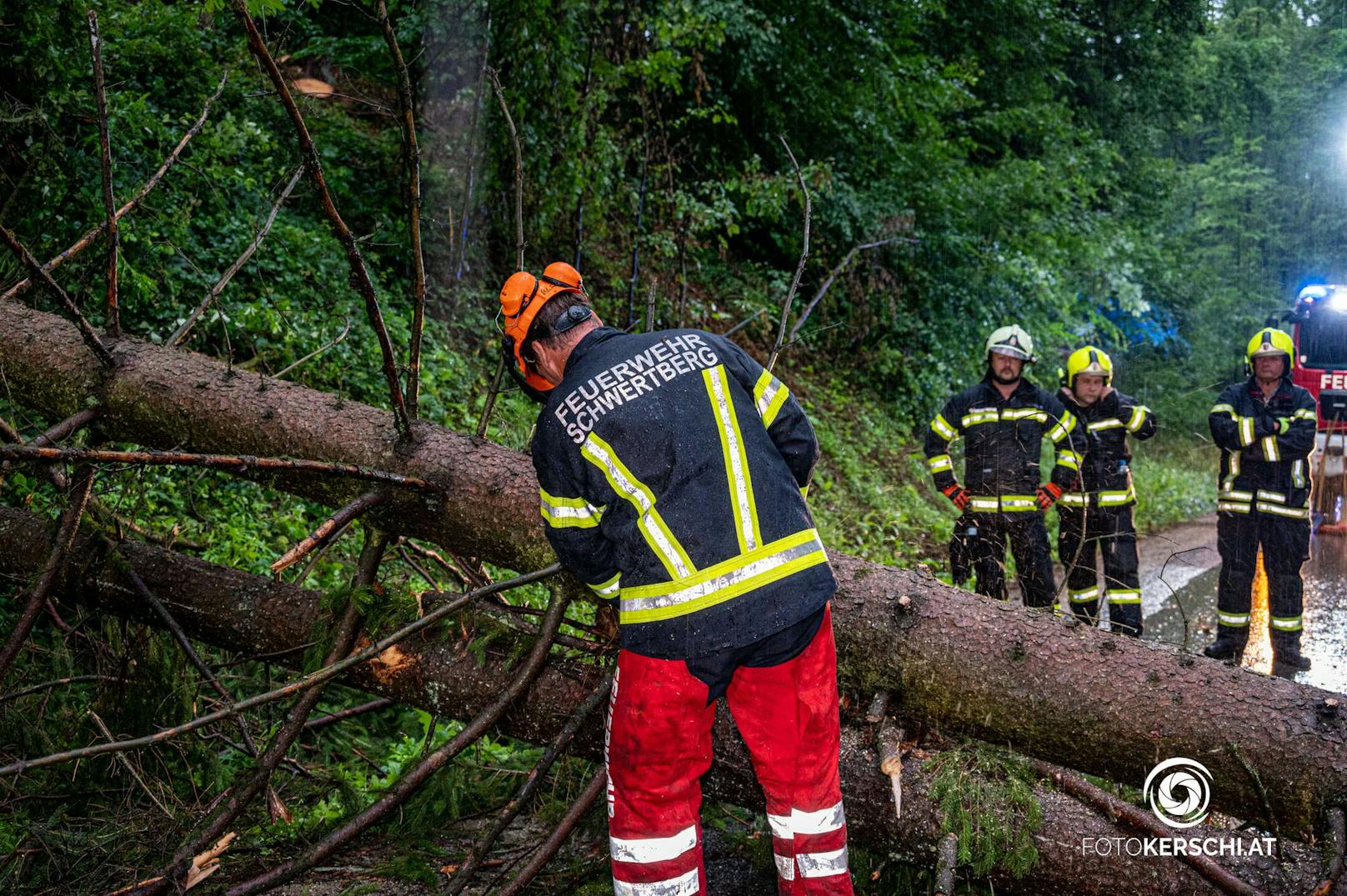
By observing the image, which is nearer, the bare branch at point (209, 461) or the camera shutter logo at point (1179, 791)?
the bare branch at point (209, 461)

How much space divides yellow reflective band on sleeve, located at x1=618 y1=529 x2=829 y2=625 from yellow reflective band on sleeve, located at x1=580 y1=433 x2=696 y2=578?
0.14 feet

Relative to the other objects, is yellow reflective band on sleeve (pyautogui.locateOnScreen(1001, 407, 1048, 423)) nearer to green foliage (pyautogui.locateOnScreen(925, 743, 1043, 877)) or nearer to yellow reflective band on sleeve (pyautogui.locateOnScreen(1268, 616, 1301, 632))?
yellow reflective band on sleeve (pyautogui.locateOnScreen(1268, 616, 1301, 632))

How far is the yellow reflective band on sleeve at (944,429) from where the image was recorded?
600 centimetres

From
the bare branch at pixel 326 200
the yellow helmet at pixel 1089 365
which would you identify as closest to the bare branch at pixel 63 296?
the bare branch at pixel 326 200

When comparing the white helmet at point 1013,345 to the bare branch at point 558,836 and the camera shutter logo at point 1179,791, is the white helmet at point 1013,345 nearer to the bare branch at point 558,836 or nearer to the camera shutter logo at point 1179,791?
the camera shutter logo at point 1179,791

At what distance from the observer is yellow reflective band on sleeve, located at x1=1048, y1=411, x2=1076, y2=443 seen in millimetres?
5719

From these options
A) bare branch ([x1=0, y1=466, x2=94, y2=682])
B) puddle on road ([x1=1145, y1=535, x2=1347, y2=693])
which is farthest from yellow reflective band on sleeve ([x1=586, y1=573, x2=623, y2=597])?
puddle on road ([x1=1145, y1=535, x2=1347, y2=693])

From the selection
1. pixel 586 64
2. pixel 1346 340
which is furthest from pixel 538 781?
pixel 1346 340

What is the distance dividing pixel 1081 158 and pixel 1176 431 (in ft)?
19.1

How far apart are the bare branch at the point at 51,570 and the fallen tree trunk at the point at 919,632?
37 cm

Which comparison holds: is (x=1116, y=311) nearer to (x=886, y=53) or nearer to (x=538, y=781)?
(x=886, y=53)

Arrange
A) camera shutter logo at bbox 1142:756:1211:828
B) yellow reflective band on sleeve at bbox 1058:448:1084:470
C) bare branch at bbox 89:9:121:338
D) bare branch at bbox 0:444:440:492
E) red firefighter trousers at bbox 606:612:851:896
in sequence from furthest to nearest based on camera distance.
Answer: yellow reflective band on sleeve at bbox 1058:448:1084:470, bare branch at bbox 89:9:121:338, camera shutter logo at bbox 1142:756:1211:828, red firefighter trousers at bbox 606:612:851:896, bare branch at bbox 0:444:440:492

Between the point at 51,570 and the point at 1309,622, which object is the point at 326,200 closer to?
the point at 51,570

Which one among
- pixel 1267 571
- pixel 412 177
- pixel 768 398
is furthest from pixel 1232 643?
pixel 412 177
